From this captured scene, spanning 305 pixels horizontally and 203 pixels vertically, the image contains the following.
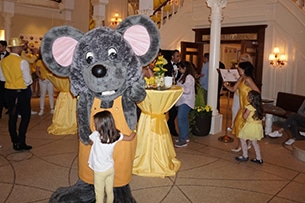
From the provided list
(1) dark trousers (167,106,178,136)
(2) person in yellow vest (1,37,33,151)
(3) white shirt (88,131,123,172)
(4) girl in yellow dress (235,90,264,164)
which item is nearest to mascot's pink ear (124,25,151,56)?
(3) white shirt (88,131,123,172)

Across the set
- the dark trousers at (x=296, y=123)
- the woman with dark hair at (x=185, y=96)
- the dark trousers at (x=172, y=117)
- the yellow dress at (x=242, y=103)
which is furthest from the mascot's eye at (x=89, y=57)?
the dark trousers at (x=296, y=123)

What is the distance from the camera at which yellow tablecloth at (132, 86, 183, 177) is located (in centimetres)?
382

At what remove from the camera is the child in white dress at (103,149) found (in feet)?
8.14

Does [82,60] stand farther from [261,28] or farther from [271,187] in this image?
[261,28]

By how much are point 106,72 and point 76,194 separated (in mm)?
1224

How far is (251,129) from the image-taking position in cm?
432

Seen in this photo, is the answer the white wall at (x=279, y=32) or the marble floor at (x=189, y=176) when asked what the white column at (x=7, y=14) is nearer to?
the marble floor at (x=189, y=176)

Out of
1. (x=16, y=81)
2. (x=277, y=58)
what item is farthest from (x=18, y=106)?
(x=277, y=58)

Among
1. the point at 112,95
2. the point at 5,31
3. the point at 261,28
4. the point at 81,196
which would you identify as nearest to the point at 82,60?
the point at 112,95

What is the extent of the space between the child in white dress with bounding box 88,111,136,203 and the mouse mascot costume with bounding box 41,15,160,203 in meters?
0.14

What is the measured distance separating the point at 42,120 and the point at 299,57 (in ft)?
22.0

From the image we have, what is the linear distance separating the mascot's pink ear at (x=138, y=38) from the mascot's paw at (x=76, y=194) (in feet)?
4.46

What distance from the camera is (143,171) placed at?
384 cm

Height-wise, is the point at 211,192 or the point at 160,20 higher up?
the point at 160,20
